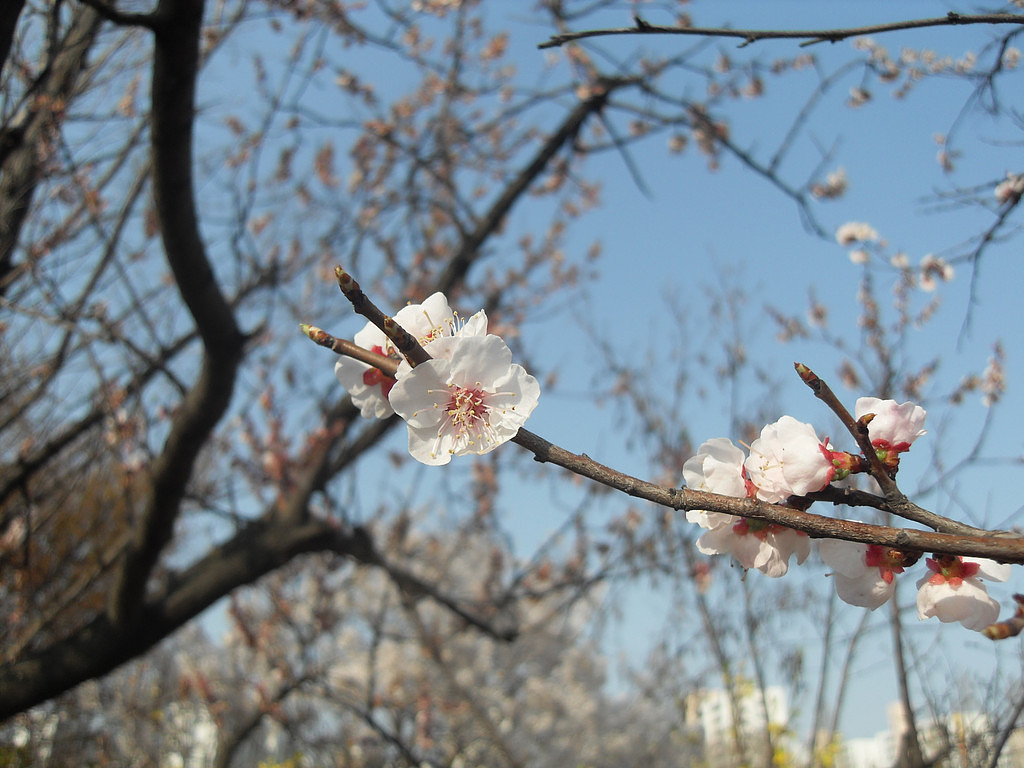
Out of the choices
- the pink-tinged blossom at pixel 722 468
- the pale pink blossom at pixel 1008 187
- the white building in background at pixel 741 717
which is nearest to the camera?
the pink-tinged blossom at pixel 722 468

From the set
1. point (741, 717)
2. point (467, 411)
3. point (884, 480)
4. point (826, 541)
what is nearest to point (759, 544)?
point (826, 541)

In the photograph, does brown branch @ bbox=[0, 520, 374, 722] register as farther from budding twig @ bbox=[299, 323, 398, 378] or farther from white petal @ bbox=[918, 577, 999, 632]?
white petal @ bbox=[918, 577, 999, 632]

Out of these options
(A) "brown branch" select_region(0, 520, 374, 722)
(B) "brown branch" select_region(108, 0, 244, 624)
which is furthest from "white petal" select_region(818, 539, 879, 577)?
(A) "brown branch" select_region(0, 520, 374, 722)

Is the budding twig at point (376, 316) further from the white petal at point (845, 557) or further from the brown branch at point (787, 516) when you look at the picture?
the white petal at point (845, 557)

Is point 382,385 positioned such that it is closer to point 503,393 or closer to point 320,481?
point 503,393

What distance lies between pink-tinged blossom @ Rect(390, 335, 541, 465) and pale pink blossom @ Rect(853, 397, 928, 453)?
54 cm

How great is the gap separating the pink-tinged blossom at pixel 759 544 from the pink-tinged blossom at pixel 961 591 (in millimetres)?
186

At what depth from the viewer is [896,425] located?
1.09 m

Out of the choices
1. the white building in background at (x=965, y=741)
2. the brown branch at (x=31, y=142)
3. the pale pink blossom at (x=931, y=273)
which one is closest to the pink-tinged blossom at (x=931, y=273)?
the pale pink blossom at (x=931, y=273)

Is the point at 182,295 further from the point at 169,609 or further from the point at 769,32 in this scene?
the point at 769,32

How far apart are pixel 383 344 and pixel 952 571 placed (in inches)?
40.6

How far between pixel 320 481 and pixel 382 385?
9.11ft

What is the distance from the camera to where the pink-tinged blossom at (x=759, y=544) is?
45.8 inches

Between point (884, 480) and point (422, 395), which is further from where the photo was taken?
point (422, 395)
